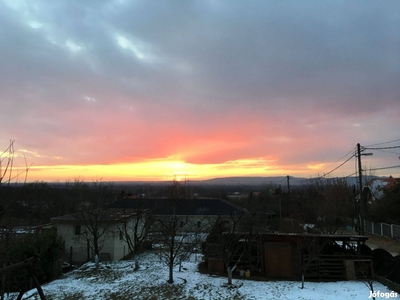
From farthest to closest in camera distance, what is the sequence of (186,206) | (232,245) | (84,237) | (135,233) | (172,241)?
(186,206) < (135,233) < (84,237) < (232,245) < (172,241)

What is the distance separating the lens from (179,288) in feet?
50.5

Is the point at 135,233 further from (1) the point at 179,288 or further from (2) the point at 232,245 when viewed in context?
(1) the point at 179,288

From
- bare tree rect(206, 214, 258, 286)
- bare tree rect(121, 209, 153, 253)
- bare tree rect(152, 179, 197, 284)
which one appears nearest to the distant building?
bare tree rect(121, 209, 153, 253)

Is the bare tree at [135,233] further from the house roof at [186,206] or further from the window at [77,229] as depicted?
the house roof at [186,206]

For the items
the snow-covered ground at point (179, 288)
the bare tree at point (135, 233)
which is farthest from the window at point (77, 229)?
the snow-covered ground at point (179, 288)

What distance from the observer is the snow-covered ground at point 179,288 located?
14.1 m

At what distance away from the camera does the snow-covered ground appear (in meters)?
14.1

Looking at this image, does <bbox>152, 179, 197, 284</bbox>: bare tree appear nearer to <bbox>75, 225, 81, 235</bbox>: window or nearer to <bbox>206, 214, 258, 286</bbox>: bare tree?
<bbox>206, 214, 258, 286</bbox>: bare tree

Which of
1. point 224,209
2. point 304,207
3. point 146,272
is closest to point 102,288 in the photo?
point 146,272

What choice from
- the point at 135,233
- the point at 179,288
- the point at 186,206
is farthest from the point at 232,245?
the point at 186,206

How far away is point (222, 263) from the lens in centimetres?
1947

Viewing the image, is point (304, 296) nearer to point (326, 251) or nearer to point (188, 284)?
point (188, 284)

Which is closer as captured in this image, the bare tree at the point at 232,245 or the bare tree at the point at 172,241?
the bare tree at the point at 172,241

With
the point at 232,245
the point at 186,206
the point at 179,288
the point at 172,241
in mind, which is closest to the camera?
the point at 179,288
